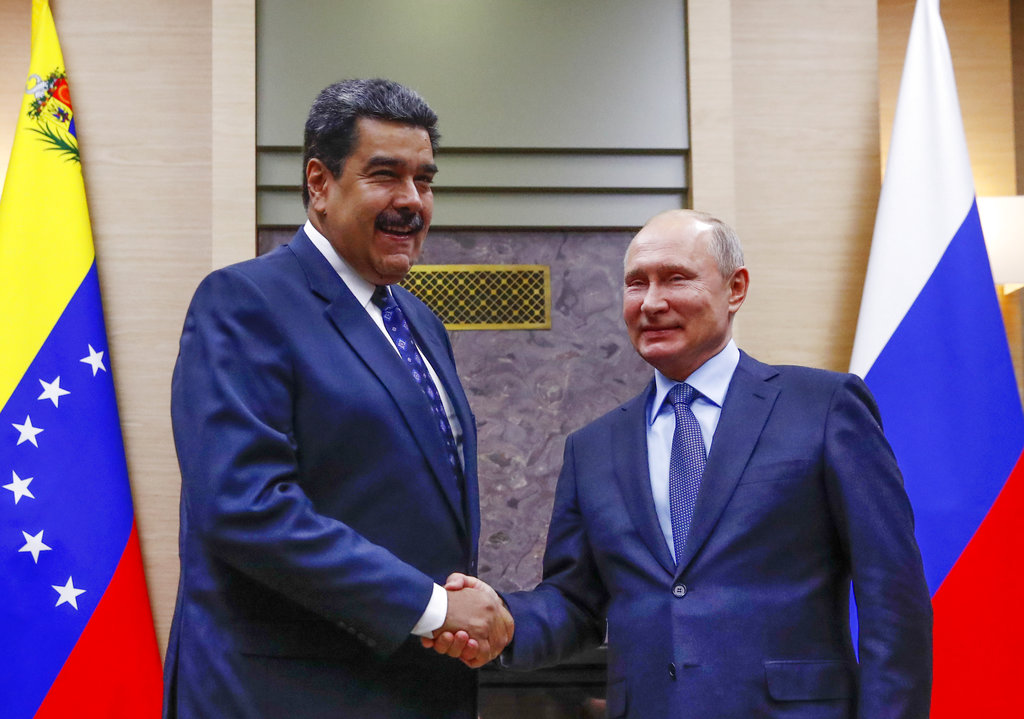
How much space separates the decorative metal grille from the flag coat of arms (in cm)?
110

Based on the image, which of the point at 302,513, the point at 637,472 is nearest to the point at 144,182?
the point at 302,513

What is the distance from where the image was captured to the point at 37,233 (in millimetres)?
3273

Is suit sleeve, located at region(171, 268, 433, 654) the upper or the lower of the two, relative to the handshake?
upper

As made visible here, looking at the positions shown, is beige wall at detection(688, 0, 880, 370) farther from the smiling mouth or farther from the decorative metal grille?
the smiling mouth

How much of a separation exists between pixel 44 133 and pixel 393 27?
120 cm

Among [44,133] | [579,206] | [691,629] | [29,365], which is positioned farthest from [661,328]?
[44,133]

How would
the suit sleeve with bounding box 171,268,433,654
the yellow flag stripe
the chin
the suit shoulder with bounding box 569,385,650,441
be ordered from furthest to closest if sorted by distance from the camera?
1. the yellow flag stripe
2. the suit shoulder with bounding box 569,385,650,441
3. the chin
4. the suit sleeve with bounding box 171,268,433,654

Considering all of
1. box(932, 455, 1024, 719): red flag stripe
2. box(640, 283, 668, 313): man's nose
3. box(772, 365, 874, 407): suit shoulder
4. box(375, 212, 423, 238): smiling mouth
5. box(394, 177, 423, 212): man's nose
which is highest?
box(394, 177, 423, 212): man's nose

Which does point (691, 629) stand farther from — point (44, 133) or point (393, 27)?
point (44, 133)

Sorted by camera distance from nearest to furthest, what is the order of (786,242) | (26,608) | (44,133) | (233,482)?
(233,482)
(26,608)
(44,133)
(786,242)

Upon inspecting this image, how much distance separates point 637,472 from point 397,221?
682mm

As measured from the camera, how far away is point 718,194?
3498 mm

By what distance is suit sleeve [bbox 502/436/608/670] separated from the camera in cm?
207

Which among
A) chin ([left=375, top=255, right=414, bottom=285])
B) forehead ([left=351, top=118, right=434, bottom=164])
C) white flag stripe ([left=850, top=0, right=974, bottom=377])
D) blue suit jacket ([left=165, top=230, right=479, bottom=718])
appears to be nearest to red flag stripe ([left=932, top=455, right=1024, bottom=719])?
white flag stripe ([left=850, top=0, right=974, bottom=377])
